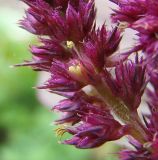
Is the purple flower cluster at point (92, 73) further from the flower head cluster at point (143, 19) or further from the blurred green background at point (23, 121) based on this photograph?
the blurred green background at point (23, 121)

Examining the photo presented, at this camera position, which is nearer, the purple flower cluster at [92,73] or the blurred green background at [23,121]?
the purple flower cluster at [92,73]

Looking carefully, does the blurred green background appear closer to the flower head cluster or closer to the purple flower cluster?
the purple flower cluster

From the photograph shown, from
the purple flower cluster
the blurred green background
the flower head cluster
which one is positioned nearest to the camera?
the flower head cluster

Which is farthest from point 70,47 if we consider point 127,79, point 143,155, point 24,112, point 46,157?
point 24,112

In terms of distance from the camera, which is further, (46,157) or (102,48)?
(46,157)

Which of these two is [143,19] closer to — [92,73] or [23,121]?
[92,73]

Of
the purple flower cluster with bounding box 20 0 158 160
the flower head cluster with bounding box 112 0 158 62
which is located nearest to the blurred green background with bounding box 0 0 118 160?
the purple flower cluster with bounding box 20 0 158 160

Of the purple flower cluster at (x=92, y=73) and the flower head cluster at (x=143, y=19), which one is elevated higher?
the flower head cluster at (x=143, y=19)

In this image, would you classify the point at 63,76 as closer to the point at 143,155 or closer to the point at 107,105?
the point at 107,105

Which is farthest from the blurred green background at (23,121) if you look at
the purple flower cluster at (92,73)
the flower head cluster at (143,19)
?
the flower head cluster at (143,19)
